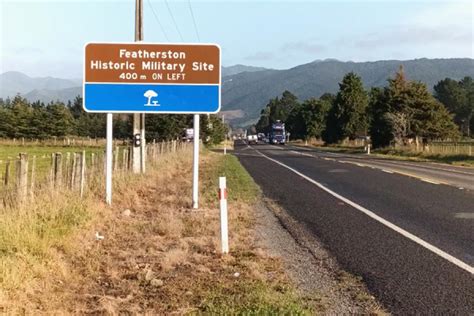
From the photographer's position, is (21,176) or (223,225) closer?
(223,225)

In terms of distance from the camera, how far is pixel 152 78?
Result: 12.8m

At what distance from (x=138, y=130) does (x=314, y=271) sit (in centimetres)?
1467

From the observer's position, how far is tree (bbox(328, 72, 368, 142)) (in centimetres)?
7856

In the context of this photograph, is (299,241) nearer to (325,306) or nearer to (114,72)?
(325,306)

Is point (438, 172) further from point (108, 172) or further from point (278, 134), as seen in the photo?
point (278, 134)

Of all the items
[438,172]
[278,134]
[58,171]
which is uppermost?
[278,134]

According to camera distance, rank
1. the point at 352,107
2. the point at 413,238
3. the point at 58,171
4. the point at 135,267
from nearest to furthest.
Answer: the point at 135,267 → the point at 413,238 → the point at 58,171 → the point at 352,107

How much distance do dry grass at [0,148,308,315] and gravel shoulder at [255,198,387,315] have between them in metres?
0.23

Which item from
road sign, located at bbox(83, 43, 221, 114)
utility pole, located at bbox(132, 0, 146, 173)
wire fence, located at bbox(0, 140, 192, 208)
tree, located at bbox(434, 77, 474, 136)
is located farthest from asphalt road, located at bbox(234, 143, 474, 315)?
tree, located at bbox(434, 77, 474, 136)

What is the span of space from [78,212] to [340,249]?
4.26m

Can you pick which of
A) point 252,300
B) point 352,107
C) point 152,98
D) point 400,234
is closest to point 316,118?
point 352,107

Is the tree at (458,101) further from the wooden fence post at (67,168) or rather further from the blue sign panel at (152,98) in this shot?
the wooden fence post at (67,168)

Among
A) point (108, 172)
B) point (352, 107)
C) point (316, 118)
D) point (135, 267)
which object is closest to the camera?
point (135, 267)

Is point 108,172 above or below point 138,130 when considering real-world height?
below
